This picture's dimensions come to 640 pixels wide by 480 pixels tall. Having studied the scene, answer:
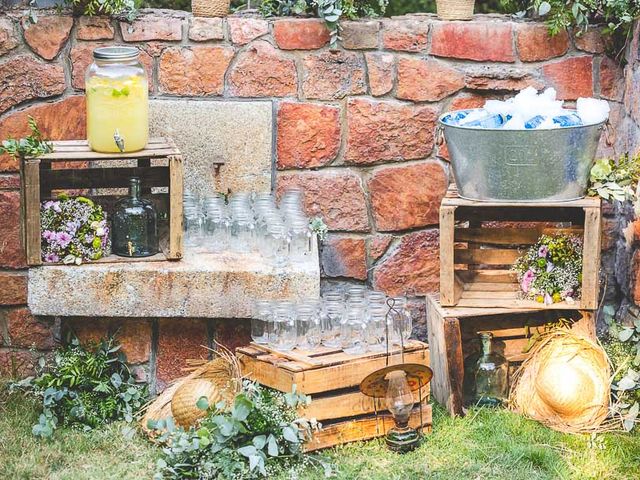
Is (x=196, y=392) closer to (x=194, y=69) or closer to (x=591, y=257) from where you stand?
(x=194, y=69)

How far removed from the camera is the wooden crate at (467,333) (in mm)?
4070

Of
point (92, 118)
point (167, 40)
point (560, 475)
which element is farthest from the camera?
point (167, 40)

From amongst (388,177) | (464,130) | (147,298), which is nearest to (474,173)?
(464,130)

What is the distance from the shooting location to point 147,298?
407cm

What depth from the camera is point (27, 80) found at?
14.1 ft

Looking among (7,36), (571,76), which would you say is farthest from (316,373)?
(7,36)

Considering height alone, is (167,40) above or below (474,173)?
above

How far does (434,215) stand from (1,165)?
5.58ft

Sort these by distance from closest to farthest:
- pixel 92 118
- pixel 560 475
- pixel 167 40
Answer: pixel 560 475 → pixel 92 118 → pixel 167 40

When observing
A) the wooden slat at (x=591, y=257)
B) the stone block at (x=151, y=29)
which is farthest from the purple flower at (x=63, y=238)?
the wooden slat at (x=591, y=257)

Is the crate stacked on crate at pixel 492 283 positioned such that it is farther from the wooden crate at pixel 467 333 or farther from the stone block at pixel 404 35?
the stone block at pixel 404 35

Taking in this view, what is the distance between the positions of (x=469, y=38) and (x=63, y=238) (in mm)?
1717

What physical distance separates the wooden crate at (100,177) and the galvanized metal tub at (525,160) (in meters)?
1.01

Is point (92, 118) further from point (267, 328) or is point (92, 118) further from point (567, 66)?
point (567, 66)
